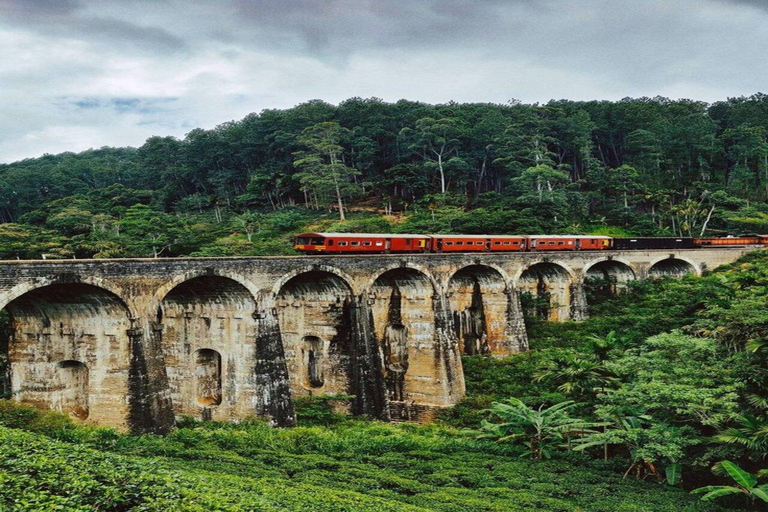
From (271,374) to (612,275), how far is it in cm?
3393

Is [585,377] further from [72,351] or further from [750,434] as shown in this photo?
[72,351]

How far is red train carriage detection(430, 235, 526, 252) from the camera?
37125 mm

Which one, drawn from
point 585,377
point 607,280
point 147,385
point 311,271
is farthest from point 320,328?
point 607,280

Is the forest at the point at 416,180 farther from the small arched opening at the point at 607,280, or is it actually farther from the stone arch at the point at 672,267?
the stone arch at the point at 672,267

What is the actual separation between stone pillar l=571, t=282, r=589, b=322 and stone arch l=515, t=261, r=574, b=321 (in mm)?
271

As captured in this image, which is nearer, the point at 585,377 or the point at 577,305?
the point at 585,377

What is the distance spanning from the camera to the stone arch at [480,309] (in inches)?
1441

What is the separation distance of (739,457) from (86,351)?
2196 cm

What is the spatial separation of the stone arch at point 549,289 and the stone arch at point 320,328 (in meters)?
18.1

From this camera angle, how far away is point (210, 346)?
23.4 meters

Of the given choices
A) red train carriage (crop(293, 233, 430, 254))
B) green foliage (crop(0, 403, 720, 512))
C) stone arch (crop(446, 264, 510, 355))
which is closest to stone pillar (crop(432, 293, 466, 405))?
red train carriage (crop(293, 233, 430, 254))

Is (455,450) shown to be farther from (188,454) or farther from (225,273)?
(225,273)

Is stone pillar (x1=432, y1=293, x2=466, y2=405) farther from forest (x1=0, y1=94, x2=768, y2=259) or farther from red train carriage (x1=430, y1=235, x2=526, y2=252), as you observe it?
forest (x1=0, y1=94, x2=768, y2=259)

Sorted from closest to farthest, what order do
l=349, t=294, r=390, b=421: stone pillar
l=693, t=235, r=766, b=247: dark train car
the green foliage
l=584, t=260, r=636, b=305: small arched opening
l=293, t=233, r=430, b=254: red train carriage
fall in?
the green foliage
l=349, t=294, r=390, b=421: stone pillar
l=293, t=233, r=430, b=254: red train carriage
l=584, t=260, r=636, b=305: small arched opening
l=693, t=235, r=766, b=247: dark train car
